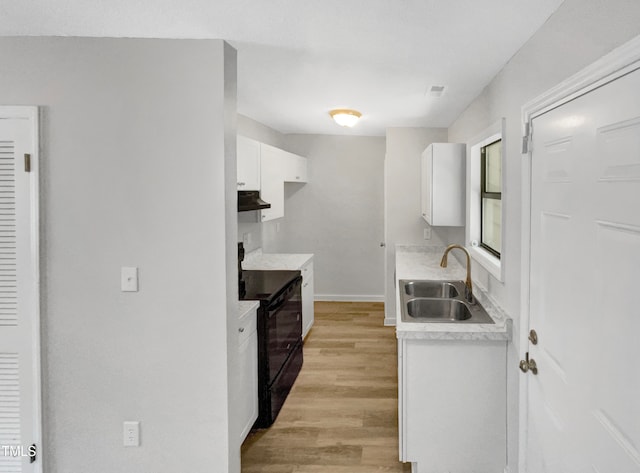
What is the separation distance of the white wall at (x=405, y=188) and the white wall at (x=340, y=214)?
1148mm

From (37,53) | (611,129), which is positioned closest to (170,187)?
(37,53)

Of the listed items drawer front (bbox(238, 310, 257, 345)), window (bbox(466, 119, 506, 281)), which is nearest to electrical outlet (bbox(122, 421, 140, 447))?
drawer front (bbox(238, 310, 257, 345))

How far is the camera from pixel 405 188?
5.27 m

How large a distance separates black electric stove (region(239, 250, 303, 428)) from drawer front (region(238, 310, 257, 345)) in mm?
89

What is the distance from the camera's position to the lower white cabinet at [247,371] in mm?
2652

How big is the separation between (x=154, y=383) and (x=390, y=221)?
11.9 feet

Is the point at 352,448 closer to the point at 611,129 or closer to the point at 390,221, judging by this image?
the point at 611,129

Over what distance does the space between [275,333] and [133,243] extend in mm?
1391

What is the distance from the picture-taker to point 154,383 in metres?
2.23

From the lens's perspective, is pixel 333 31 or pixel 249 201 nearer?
pixel 333 31

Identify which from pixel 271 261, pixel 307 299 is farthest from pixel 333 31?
pixel 307 299

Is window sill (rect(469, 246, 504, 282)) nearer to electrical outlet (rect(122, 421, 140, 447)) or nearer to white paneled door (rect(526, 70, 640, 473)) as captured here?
white paneled door (rect(526, 70, 640, 473))

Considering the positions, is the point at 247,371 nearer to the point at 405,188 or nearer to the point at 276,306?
the point at 276,306

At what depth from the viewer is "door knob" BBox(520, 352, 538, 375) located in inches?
78.2
